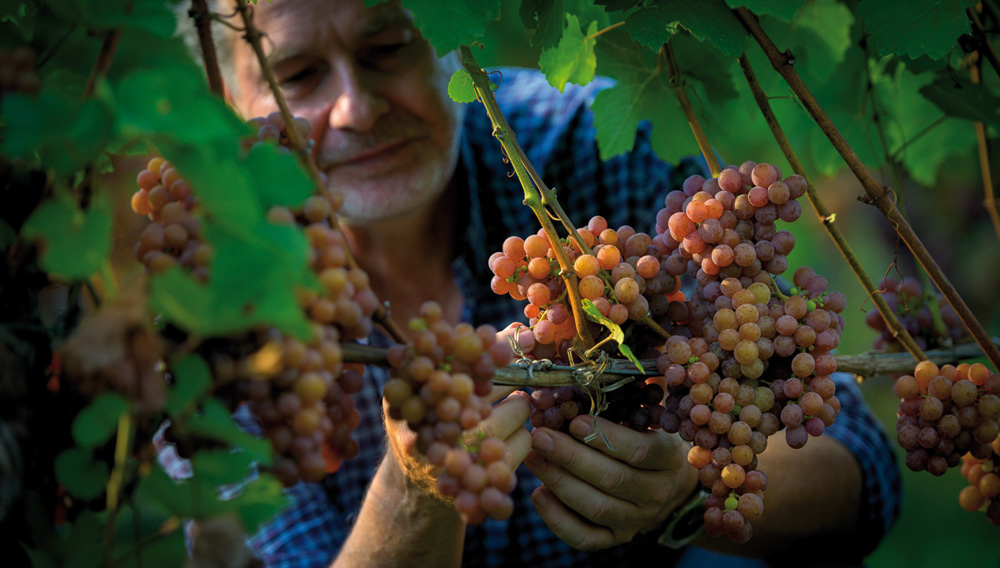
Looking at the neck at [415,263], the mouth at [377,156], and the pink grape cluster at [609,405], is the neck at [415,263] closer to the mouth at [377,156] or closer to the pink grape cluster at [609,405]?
the mouth at [377,156]

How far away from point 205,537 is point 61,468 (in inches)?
3.6

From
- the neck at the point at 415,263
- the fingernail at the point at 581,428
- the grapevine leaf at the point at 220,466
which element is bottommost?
the neck at the point at 415,263

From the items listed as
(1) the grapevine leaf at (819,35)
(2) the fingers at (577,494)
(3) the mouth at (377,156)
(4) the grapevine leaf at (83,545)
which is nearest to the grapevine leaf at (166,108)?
(4) the grapevine leaf at (83,545)

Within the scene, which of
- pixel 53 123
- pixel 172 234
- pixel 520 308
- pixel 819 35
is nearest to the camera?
pixel 53 123

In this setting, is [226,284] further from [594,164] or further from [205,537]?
[594,164]

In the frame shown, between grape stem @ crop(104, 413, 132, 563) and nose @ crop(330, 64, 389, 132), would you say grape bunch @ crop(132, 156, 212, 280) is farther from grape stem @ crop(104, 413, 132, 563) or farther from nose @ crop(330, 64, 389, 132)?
nose @ crop(330, 64, 389, 132)

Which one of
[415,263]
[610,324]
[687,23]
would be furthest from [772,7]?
[415,263]

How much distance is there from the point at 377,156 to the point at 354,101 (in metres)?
0.13

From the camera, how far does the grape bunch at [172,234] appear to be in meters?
0.42

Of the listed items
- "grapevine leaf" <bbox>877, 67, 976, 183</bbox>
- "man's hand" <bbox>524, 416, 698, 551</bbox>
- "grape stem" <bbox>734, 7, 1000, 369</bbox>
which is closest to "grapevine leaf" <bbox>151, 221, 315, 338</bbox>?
"man's hand" <bbox>524, 416, 698, 551</bbox>

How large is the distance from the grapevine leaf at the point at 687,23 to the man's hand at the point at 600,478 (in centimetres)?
34

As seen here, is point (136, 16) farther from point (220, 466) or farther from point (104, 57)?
point (220, 466)

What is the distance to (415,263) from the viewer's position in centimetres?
165

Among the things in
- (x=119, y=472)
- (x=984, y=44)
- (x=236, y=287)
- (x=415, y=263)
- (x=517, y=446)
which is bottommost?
(x=415, y=263)
